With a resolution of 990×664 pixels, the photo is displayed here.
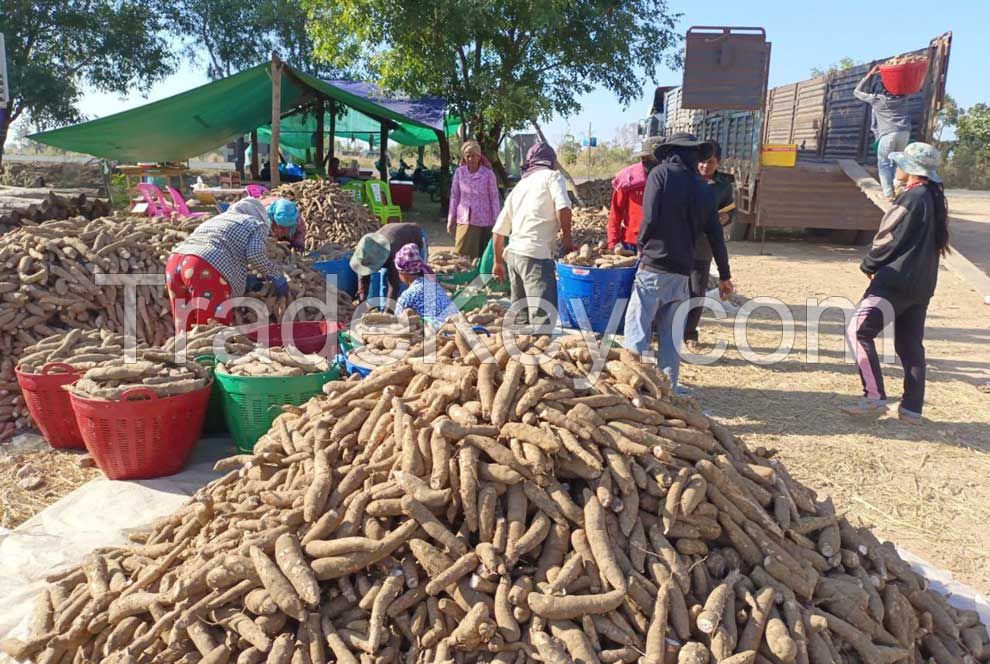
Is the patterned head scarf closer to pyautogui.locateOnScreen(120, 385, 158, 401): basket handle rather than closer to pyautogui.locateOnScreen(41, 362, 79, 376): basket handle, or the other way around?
pyautogui.locateOnScreen(120, 385, 158, 401): basket handle

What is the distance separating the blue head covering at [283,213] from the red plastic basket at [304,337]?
1.58m

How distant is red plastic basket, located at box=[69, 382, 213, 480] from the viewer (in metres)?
3.96

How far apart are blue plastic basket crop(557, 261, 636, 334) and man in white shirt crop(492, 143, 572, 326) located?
28 centimetres

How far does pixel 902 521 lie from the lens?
3.98 metres

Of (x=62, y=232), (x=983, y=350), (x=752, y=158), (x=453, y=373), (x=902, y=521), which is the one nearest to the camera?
(x=453, y=373)

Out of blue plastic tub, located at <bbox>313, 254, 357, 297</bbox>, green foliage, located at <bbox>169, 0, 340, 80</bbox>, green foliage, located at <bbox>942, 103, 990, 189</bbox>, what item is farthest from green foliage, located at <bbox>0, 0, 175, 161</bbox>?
green foliage, located at <bbox>942, 103, 990, 189</bbox>

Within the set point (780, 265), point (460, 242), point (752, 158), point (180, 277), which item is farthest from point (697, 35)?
point (180, 277)

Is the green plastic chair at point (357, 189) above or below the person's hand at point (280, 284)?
above

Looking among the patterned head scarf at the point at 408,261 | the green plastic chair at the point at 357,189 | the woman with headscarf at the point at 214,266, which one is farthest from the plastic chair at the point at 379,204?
the patterned head scarf at the point at 408,261

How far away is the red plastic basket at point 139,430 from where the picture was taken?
396 centimetres

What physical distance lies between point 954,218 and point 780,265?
9214 millimetres

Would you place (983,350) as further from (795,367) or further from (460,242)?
(460,242)

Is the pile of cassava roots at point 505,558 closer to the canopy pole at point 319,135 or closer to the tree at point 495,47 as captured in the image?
the tree at point 495,47

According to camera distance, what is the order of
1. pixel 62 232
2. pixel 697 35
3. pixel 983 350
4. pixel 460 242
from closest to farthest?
1. pixel 62 232
2. pixel 983 350
3. pixel 460 242
4. pixel 697 35
